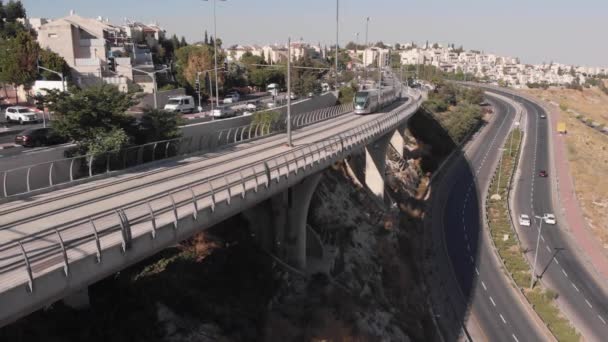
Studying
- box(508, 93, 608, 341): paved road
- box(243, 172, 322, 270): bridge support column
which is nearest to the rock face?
box(243, 172, 322, 270): bridge support column

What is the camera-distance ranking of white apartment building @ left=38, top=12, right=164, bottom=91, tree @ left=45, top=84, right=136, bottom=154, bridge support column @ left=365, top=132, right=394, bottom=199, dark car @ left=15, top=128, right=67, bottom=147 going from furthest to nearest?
white apartment building @ left=38, top=12, right=164, bottom=91 → bridge support column @ left=365, top=132, right=394, bottom=199 → dark car @ left=15, top=128, right=67, bottom=147 → tree @ left=45, top=84, right=136, bottom=154

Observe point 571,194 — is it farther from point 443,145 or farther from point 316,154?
point 316,154

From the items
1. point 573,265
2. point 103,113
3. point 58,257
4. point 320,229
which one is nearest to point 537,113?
point 573,265

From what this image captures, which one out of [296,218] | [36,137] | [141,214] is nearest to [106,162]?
[36,137]

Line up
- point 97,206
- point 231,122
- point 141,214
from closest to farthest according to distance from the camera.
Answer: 1. point 141,214
2. point 97,206
3. point 231,122

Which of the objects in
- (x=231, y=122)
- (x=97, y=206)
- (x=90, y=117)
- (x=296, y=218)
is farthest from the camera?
(x=231, y=122)

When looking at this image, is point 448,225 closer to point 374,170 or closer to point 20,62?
point 374,170

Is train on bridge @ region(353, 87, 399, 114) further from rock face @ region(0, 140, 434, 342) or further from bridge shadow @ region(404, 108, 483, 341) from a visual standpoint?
bridge shadow @ region(404, 108, 483, 341)

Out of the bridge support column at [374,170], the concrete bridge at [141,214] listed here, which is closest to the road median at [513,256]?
the bridge support column at [374,170]
